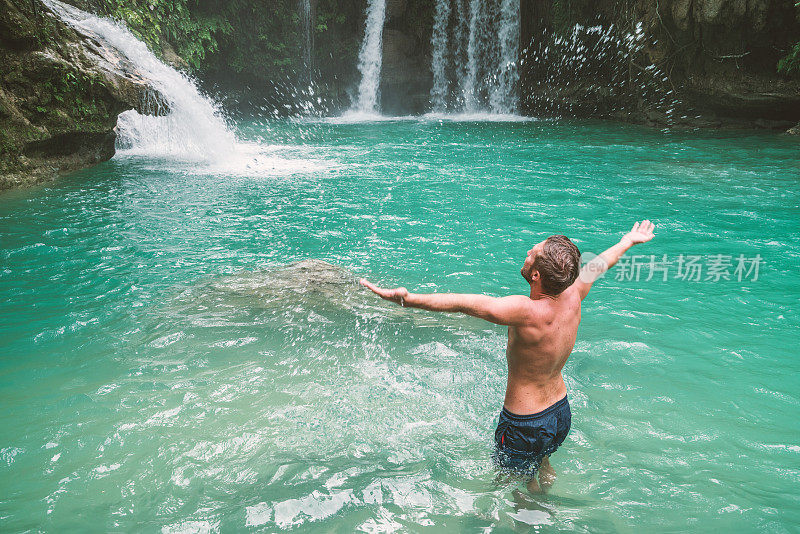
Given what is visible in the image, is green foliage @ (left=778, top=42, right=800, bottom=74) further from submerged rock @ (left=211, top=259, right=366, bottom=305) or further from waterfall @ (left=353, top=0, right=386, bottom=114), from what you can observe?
Answer: waterfall @ (left=353, top=0, right=386, bottom=114)

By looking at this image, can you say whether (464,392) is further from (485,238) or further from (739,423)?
(485,238)

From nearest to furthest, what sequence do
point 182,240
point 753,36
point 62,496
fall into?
point 62,496
point 182,240
point 753,36

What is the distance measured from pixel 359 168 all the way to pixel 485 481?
9.28 meters

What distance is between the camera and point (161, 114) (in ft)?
36.8

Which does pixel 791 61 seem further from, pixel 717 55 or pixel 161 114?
pixel 161 114

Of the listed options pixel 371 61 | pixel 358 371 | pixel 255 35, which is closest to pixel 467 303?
A: pixel 358 371

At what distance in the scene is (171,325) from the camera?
460cm

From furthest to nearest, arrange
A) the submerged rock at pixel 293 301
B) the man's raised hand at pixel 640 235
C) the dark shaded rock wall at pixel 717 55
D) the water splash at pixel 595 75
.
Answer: the water splash at pixel 595 75, the dark shaded rock wall at pixel 717 55, the submerged rock at pixel 293 301, the man's raised hand at pixel 640 235

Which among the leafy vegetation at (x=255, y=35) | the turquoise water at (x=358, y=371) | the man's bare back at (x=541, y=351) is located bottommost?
the turquoise water at (x=358, y=371)

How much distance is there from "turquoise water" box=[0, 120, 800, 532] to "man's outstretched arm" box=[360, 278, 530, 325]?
1.03m

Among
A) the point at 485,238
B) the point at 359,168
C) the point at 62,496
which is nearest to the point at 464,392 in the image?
the point at 62,496

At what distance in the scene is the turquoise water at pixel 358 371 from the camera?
276cm

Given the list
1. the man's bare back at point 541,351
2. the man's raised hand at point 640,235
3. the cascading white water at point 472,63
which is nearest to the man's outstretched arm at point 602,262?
the man's raised hand at point 640,235

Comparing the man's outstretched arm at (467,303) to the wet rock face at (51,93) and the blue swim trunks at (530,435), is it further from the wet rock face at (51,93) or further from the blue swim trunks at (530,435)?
the wet rock face at (51,93)
